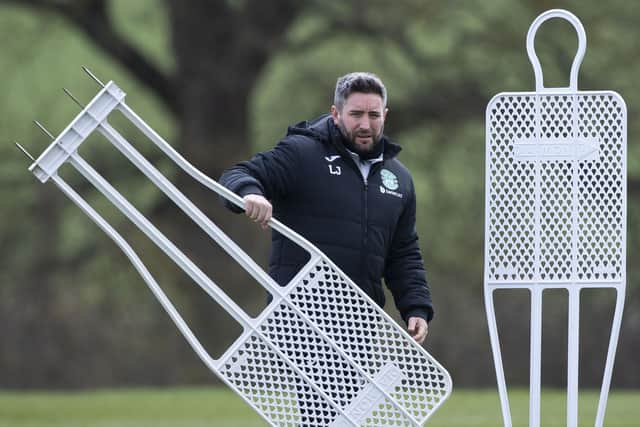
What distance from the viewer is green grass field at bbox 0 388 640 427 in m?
11.3

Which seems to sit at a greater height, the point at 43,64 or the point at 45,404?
→ the point at 43,64

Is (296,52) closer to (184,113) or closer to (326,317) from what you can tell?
(184,113)

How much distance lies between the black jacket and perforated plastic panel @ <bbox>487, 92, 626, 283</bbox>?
0.51 meters

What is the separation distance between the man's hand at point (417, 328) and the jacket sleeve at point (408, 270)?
3cm

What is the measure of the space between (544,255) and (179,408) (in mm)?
7637

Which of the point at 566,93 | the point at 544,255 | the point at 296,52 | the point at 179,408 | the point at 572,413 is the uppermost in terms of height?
the point at 296,52

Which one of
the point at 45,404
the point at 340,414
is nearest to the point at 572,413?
the point at 340,414

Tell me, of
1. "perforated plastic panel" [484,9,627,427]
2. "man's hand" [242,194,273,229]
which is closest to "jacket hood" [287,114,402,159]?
"perforated plastic panel" [484,9,627,427]

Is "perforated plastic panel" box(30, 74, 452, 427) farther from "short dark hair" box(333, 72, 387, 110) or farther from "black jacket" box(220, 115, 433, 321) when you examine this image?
"short dark hair" box(333, 72, 387, 110)

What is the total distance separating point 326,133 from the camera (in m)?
5.51

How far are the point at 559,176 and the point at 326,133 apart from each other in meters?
1.00

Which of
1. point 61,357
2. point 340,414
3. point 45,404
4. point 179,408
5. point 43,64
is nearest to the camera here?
point 340,414

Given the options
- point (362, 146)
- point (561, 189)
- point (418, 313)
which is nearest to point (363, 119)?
point (362, 146)

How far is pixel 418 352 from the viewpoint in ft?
17.3
